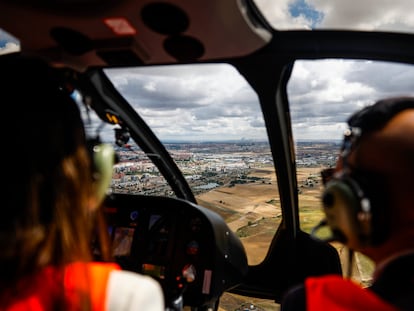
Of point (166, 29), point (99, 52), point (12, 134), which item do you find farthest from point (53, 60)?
point (12, 134)

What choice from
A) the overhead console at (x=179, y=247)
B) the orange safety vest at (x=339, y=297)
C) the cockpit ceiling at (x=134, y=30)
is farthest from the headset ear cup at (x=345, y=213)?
the overhead console at (x=179, y=247)

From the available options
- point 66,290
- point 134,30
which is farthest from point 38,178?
point 134,30

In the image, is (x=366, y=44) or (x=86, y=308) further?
(x=366, y=44)

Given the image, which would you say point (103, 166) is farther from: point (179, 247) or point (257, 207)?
point (257, 207)

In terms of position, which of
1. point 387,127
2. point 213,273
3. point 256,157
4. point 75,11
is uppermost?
point 75,11

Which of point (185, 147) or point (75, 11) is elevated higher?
point (75, 11)

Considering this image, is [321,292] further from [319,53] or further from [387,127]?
[319,53]
